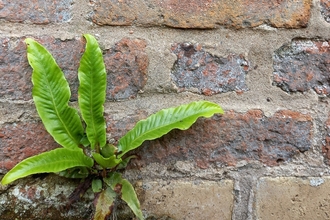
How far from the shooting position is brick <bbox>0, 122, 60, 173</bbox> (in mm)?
679

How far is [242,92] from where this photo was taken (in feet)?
2.38

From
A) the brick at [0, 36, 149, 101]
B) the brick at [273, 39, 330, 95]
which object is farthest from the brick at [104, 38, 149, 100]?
the brick at [273, 39, 330, 95]

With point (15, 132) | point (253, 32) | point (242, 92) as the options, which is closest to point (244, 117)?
point (242, 92)

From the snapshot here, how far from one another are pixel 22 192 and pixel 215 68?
40 centimetres

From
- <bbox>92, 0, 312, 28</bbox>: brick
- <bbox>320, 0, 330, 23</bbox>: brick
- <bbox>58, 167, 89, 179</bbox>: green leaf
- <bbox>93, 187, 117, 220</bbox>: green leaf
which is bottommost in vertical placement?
<bbox>93, 187, 117, 220</bbox>: green leaf

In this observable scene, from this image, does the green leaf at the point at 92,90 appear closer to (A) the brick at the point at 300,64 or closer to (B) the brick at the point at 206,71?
(B) the brick at the point at 206,71

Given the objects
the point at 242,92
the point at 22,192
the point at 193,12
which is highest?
the point at 193,12

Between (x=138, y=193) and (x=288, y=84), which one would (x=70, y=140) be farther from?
(x=288, y=84)

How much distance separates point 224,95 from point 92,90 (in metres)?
0.24

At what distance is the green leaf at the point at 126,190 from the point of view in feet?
2.19

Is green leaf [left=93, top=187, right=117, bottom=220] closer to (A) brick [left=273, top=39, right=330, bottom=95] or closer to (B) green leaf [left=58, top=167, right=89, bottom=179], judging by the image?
(B) green leaf [left=58, top=167, right=89, bottom=179]

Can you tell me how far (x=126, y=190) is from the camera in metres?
0.67

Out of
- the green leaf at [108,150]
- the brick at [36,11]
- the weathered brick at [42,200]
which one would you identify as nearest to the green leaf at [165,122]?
the green leaf at [108,150]

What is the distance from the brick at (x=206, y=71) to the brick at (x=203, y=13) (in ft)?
0.16
